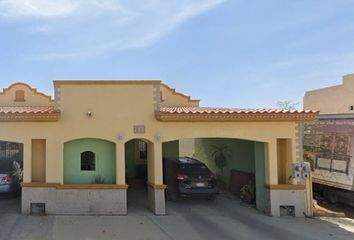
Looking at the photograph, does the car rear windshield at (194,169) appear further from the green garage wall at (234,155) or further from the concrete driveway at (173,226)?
the green garage wall at (234,155)

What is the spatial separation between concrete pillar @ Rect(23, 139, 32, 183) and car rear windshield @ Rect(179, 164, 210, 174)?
5.26 meters

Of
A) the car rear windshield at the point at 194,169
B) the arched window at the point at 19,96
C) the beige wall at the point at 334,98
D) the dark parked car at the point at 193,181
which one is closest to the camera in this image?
the dark parked car at the point at 193,181

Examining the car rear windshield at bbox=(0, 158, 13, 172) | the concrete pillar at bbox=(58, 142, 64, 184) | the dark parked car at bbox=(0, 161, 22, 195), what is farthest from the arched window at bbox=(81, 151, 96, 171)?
the car rear windshield at bbox=(0, 158, 13, 172)

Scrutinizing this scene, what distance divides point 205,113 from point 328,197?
7911mm

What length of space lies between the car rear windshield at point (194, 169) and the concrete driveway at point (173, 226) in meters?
1.34

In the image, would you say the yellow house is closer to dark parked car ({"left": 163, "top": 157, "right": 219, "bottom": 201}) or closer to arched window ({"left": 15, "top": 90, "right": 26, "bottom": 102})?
dark parked car ({"left": 163, "top": 157, "right": 219, "bottom": 201})

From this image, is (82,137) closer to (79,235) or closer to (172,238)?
(79,235)

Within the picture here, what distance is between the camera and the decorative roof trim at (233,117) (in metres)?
12.7

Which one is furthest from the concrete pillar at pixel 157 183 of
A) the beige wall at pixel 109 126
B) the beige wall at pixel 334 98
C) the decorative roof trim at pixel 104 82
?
the beige wall at pixel 334 98

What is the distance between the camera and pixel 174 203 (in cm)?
1462

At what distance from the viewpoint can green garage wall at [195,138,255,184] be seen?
→ 51.6 ft

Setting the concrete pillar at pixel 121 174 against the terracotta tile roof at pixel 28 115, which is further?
the concrete pillar at pixel 121 174

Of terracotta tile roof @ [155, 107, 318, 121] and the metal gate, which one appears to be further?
the metal gate

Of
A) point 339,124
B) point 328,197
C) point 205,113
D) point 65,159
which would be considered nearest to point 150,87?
point 205,113
